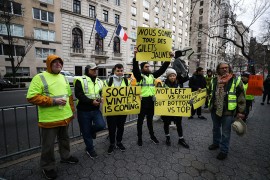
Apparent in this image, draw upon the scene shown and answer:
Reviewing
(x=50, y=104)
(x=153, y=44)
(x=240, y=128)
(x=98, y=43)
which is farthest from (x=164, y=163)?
(x=98, y=43)

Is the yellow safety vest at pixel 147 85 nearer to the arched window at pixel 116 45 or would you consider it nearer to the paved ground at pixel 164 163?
the paved ground at pixel 164 163

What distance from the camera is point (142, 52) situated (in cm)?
399

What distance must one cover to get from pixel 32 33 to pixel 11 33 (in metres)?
2.43

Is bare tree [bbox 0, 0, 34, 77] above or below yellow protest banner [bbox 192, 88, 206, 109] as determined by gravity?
above

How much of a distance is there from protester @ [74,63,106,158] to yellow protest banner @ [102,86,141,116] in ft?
0.57

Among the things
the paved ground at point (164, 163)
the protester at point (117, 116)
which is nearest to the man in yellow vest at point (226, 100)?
the paved ground at point (164, 163)

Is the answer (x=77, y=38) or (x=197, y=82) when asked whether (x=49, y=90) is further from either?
(x=77, y=38)

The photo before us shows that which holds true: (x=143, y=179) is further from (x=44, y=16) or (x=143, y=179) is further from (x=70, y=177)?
(x=44, y=16)

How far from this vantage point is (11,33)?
21.7 metres

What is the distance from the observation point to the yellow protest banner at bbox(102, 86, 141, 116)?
11.7 ft

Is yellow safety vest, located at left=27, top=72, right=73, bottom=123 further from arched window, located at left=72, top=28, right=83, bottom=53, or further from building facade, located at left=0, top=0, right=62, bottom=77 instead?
arched window, located at left=72, top=28, right=83, bottom=53

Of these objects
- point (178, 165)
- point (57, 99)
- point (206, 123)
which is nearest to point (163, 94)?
point (178, 165)

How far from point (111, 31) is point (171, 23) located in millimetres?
21851

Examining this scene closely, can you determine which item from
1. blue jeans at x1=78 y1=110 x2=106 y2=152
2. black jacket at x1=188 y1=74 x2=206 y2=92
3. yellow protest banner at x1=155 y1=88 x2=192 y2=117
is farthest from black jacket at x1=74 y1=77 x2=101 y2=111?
black jacket at x1=188 y1=74 x2=206 y2=92
